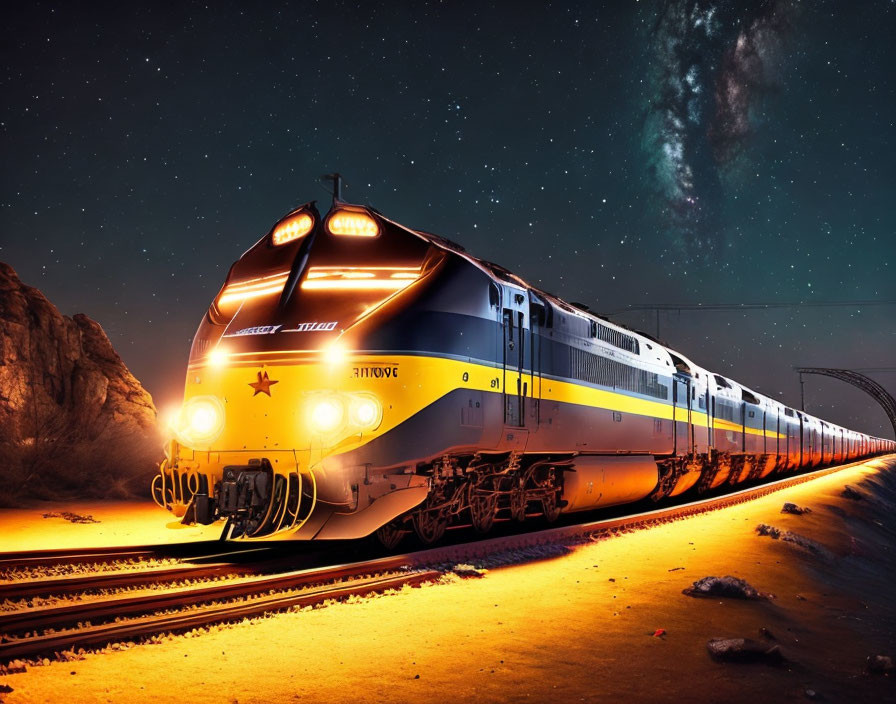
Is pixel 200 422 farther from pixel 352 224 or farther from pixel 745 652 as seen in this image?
pixel 745 652

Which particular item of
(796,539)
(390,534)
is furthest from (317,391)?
(796,539)

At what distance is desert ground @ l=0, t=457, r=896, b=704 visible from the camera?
557cm

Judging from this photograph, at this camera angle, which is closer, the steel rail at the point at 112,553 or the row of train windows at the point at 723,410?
the steel rail at the point at 112,553

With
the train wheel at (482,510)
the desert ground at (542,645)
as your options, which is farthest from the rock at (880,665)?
the train wheel at (482,510)

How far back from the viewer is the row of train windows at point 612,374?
47.7ft

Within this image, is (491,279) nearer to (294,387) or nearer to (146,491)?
(294,387)

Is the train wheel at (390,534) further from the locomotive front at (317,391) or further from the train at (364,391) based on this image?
the locomotive front at (317,391)

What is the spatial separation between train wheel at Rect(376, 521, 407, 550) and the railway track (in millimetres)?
717

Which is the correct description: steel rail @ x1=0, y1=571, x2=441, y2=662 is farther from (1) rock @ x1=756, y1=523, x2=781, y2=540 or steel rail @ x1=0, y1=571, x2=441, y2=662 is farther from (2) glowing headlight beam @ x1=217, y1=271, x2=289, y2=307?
(1) rock @ x1=756, y1=523, x2=781, y2=540

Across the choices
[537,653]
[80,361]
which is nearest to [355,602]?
[537,653]

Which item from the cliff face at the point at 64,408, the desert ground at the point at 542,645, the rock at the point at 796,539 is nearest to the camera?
the desert ground at the point at 542,645

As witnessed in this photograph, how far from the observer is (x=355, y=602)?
8.06 meters

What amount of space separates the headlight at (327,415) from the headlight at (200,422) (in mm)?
1438

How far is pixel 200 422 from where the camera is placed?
9914 mm
